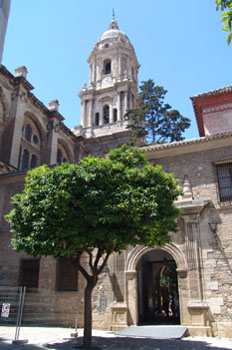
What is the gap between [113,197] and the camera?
1010 centimetres

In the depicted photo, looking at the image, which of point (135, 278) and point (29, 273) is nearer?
point (135, 278)

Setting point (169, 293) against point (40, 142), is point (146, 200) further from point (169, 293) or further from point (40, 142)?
point (40, 142)

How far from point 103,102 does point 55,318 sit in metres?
32.3

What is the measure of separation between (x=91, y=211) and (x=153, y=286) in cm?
1272

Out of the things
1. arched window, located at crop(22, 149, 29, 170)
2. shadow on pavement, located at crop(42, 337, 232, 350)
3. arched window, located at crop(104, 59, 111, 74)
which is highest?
arched window, located at crop(104, 59, 111, 74)

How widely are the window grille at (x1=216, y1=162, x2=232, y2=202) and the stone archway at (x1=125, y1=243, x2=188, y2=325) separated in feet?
10.3

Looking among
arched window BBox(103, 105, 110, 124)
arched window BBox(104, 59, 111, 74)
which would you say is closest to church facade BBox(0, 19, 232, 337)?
arched window BBox(103, 105, 110, 124)

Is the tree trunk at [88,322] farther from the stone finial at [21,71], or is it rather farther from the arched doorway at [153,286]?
the stone finial at [21,71]

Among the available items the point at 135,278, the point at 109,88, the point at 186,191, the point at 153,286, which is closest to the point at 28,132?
the point at 109,88

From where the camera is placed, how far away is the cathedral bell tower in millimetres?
40562

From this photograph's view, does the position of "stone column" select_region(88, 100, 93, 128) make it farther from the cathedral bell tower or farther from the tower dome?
the tower dome

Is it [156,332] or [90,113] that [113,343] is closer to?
[156,332]

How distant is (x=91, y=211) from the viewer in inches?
388

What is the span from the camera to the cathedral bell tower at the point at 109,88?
133 ft
